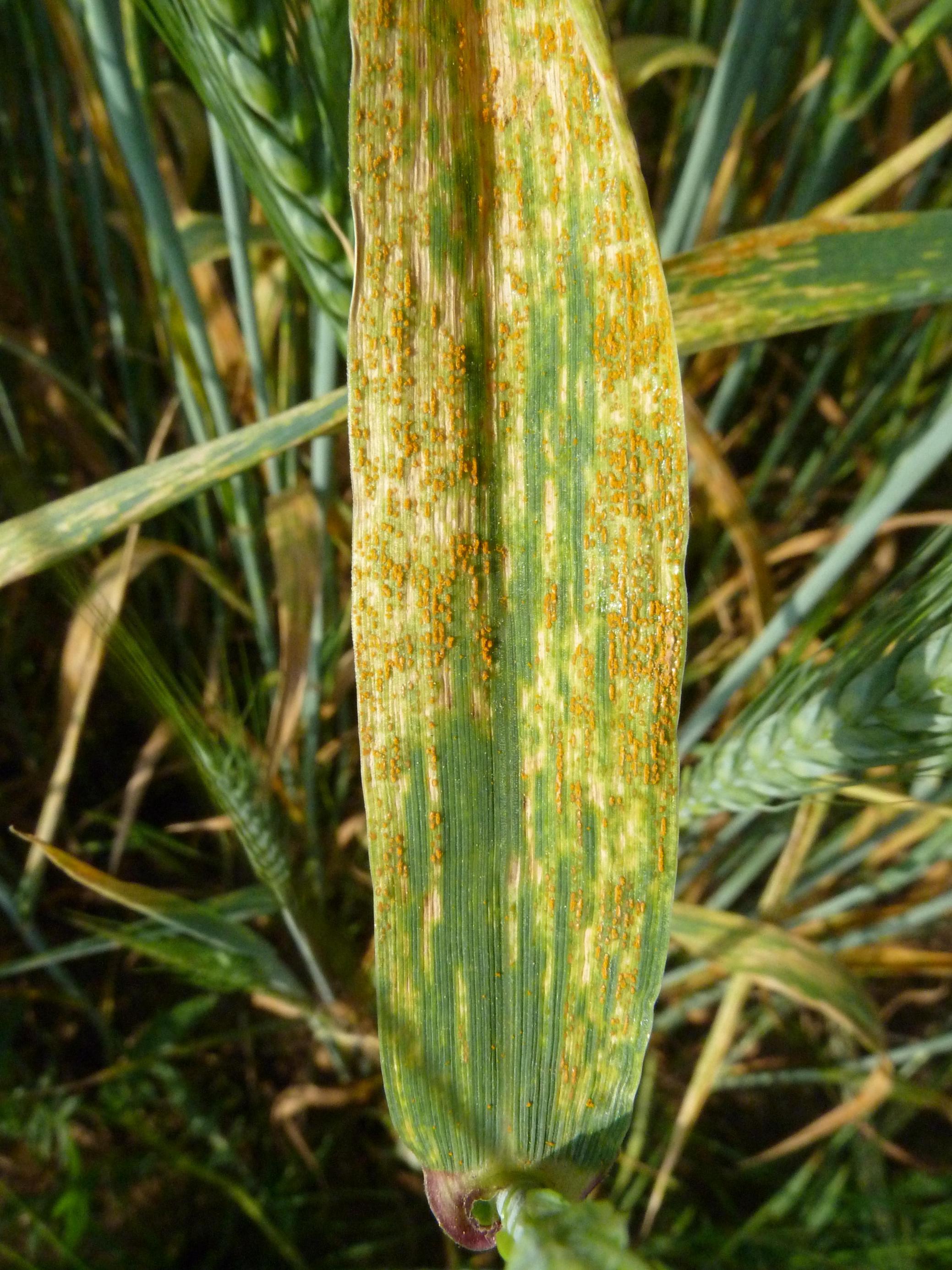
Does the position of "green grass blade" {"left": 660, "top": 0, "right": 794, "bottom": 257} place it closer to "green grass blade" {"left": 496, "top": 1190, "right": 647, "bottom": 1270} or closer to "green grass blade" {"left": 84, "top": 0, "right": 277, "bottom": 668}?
"green grass blade" {"left": 84, "top": 0, "right": 277, "bottom": 668}

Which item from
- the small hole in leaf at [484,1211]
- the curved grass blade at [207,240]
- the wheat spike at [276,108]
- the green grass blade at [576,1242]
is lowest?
the small hole in leaf at [484,1211]

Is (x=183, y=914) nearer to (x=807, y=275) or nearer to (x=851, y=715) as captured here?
(x=851, y=715)

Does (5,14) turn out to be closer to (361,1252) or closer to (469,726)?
(469,726)

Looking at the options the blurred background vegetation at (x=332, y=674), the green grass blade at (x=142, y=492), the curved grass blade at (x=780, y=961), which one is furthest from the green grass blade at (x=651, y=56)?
the curved grass blade at (x=780, y=961)

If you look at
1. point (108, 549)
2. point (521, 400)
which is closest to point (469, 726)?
point (521, 400)

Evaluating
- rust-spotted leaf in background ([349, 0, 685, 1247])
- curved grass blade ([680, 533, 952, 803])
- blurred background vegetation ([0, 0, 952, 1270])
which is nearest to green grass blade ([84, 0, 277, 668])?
blurred background vegetation ([0, 0, 952, 1270])

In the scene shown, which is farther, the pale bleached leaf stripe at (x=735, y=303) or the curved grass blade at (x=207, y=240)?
the curved grass blade at (x=207, y=240)

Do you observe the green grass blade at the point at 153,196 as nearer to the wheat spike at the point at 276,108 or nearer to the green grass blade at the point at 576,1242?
the wheat spike at the point at 276,108
